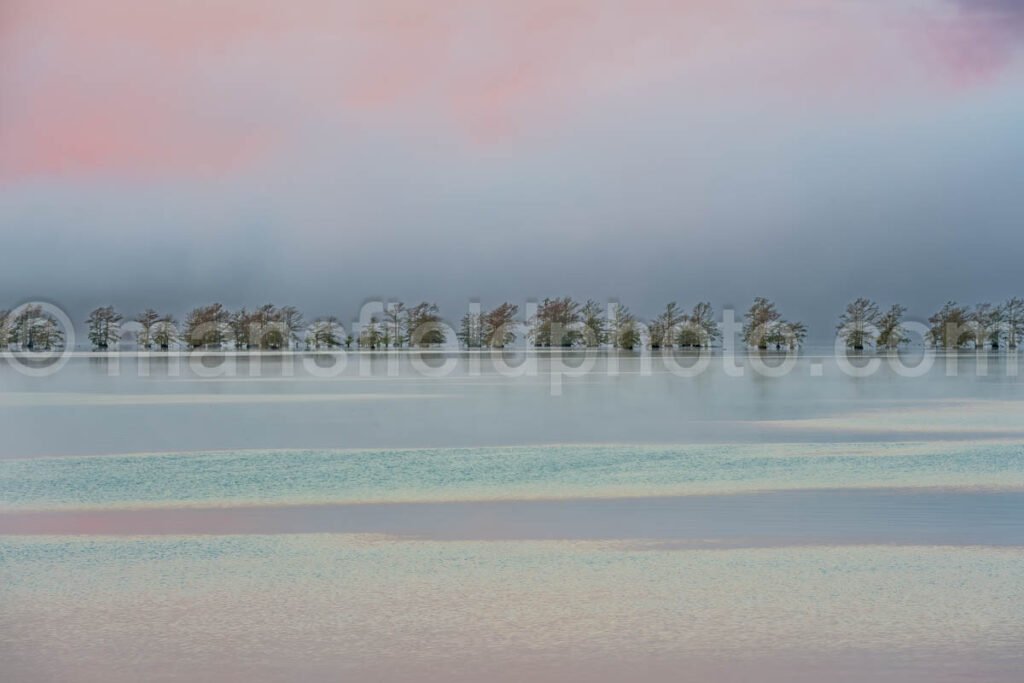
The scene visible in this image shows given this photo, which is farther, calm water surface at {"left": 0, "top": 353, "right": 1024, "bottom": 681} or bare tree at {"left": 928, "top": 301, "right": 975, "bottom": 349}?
bare tree at {"left": 928, "top": 301, "right": 975, "bottom": 349}

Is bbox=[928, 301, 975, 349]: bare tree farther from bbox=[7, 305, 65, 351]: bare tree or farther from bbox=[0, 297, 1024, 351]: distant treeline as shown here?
bbox=[7, 305, 65, 351]: bare tree

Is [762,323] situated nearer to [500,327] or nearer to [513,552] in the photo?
[500,327]

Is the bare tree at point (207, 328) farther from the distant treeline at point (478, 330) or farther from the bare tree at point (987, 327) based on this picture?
the bare tree at point (987, 327)

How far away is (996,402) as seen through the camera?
8.61 meters

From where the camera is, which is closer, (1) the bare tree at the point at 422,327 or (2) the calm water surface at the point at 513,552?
(2) the calm water surface at the point at 513,552

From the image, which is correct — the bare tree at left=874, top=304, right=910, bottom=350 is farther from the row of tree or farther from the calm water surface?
the calm water surface

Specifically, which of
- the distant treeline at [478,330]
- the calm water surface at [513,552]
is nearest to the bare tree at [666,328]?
the distant treeline at [478,330]

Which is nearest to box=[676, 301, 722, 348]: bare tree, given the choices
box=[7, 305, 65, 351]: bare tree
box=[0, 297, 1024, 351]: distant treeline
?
box=[0, 297, 1024, 351]: distant treeline

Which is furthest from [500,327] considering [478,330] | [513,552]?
[513,552]

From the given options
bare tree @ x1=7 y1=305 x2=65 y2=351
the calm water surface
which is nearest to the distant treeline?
bare tree @ x1=7 y1=305 x2=65 y2=351

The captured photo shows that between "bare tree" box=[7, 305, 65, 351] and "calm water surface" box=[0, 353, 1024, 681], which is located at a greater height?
"bare tree" box=[7, 305, 65, 351]

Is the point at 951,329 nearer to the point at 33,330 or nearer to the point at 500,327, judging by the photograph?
the point at 500,327

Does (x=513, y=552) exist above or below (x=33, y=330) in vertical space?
below

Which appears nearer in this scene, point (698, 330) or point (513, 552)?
point (513, 552)
